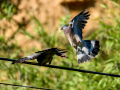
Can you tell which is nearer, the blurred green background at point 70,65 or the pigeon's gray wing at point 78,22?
the pigeon's gray wing at point 78,22

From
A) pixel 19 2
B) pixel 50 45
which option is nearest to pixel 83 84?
pixel 50 45

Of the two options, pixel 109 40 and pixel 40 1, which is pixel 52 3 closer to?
pixel 40 1

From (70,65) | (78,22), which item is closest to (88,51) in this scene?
(78,22)

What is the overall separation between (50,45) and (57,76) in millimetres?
760

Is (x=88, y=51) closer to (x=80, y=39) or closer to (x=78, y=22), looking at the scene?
(x=80, y=39)

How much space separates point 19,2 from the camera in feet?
20.2

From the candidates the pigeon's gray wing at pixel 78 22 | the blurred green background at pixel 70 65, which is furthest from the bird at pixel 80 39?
the blurred green background at pixel 70 65

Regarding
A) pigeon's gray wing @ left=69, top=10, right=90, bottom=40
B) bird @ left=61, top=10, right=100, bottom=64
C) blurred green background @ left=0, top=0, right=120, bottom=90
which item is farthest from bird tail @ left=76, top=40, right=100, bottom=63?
blurred green background @ left=0, top=0, right=120, bottom=90

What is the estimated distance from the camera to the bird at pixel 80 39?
344cm

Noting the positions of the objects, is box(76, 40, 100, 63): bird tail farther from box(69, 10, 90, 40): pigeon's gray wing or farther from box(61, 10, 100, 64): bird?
box(69, 10, 90, 40): pigeon's gray wing

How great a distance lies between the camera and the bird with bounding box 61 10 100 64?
3.44 meters

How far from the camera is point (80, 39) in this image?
3502 millimetres

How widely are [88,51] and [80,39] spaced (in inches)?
9.0

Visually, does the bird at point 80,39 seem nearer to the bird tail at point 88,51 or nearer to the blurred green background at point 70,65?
the bird tail at point 88,51
